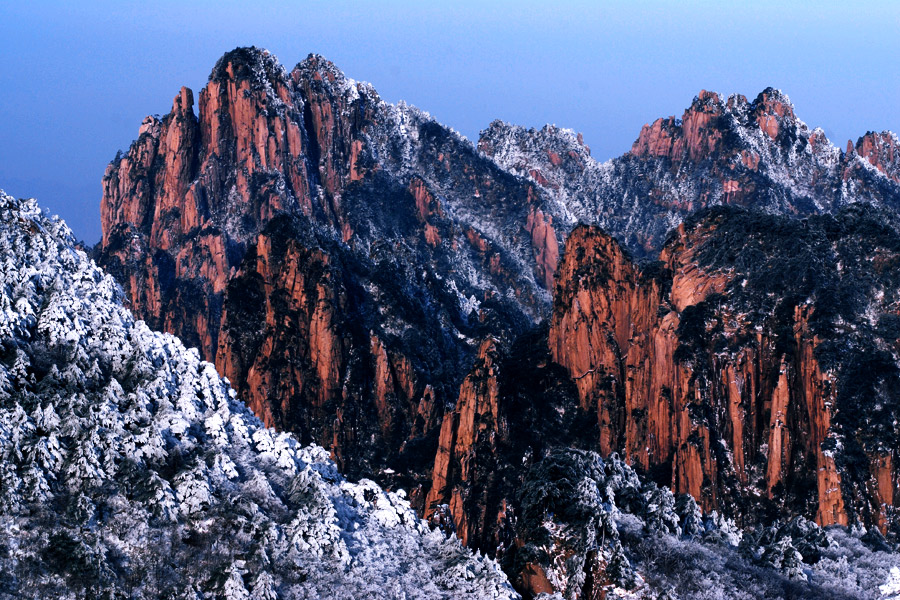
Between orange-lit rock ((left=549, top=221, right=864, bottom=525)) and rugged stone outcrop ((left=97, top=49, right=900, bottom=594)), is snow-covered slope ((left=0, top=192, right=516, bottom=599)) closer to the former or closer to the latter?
rugged stone outcrop ((left=97, top=49, right=900, bottom=594))

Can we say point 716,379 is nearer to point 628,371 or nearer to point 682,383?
point 682,383

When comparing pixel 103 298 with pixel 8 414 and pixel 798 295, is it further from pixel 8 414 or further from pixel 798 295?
pixel 798 295

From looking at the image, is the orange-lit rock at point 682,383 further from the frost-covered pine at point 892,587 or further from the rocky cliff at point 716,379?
the frost-covered pine at point 892,587

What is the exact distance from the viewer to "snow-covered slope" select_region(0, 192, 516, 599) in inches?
1698

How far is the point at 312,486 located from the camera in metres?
51.8

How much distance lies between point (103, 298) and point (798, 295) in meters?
82.1

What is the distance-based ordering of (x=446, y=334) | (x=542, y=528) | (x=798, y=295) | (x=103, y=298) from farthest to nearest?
(x=446, y=334)
(x=798, y=295)
(x=103, y=298)
(x=542, y=528)

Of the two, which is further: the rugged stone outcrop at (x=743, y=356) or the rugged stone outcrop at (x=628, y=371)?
the rugged stone outcrop at (x=628, y=371)

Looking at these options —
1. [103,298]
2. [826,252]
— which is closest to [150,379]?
[103,298]

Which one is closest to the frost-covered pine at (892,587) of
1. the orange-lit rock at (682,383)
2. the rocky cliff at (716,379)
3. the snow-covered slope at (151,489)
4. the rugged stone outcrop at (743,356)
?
the snow-covered slope at (151,489)

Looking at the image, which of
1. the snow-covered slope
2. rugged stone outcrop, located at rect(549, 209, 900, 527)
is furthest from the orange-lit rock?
the snow-covered slope

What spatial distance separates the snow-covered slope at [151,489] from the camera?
43.1 meters

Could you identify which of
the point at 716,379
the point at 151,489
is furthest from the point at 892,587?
the point at 716,379

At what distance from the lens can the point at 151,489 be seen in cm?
4669
